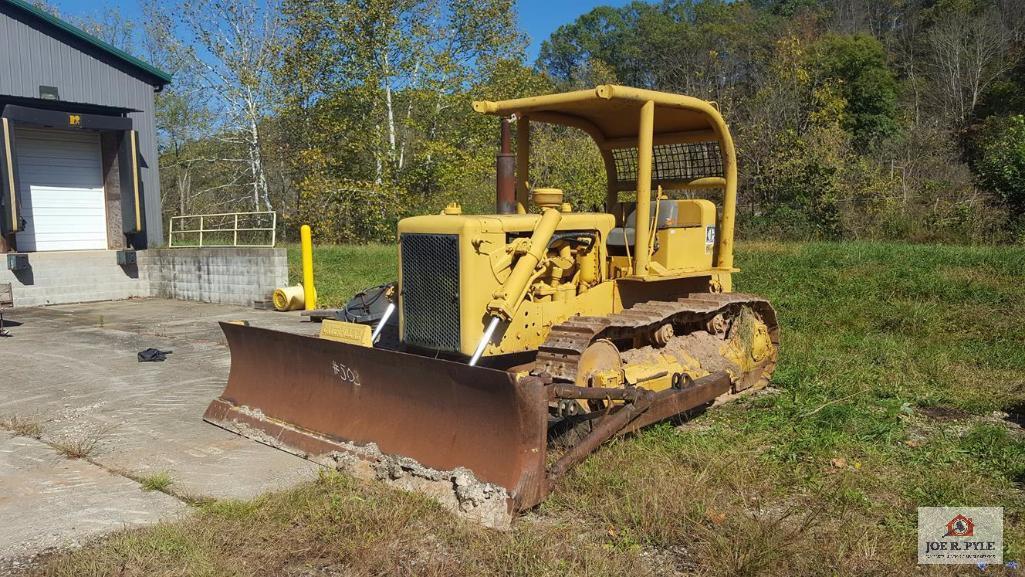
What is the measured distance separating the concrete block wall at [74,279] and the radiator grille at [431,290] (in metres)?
12.4

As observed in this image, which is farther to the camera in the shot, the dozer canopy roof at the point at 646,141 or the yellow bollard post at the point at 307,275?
the yellow bollard post at the point at 307,275

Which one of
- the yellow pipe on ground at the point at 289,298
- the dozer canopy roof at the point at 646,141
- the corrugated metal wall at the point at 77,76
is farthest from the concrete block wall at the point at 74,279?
the dozer canopy roof at the point at 646,141

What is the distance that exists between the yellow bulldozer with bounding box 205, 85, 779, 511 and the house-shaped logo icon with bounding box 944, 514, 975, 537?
6.07ft

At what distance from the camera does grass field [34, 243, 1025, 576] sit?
3.75 metres

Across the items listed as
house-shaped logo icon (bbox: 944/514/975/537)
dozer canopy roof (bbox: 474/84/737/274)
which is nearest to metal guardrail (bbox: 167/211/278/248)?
dozer canopy roof (bbox: 474/84/737/274)

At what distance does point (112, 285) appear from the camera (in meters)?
16.3

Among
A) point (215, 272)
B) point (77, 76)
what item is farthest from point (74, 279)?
point (77, 76)

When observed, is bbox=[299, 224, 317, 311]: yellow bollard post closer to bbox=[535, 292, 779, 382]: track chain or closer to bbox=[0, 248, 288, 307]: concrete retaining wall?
bbox=[0, 248, 288, 307]: concrete retaining wall

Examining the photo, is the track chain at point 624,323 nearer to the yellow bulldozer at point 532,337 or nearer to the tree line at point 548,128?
the yellow bulldozer at point 532,337

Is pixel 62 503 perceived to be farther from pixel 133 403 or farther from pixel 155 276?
pixel 155 276

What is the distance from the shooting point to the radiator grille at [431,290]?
550cm

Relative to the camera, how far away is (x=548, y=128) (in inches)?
959

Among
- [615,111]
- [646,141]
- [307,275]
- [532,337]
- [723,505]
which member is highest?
[615,111]

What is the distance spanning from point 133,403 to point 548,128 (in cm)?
1875
